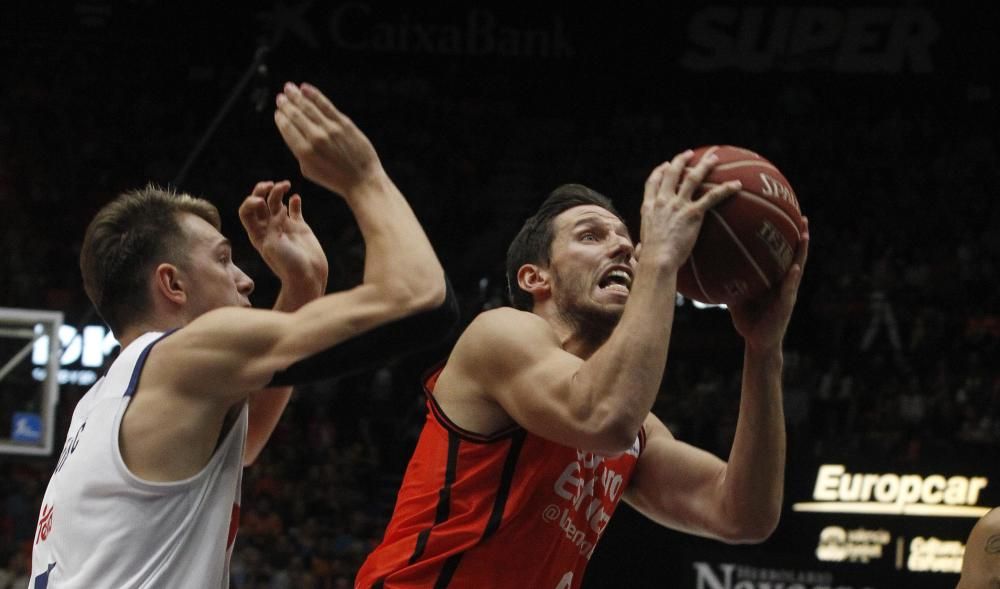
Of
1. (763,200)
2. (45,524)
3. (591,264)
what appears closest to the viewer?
(45,524)

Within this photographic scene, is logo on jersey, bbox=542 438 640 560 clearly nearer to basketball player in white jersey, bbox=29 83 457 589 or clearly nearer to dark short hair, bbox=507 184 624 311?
dark short hair, bbox=507 184 624 311

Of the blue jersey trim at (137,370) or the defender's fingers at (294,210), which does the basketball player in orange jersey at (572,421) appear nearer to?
the defender's fingers at (294,210)

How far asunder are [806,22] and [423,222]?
5.90 m

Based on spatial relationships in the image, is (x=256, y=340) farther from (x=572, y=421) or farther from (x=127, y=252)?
(x=572, y=421)

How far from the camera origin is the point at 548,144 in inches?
699

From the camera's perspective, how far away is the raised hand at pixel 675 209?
309 centimetres

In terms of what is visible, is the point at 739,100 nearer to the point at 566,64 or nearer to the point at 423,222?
the point at 566,64

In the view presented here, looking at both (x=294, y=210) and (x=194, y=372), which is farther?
(x=294, y=210)

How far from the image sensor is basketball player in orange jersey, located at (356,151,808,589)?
10.1 ft

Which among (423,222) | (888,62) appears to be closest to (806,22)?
(888,62)

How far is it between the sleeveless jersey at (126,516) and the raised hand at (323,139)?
53 centimetres

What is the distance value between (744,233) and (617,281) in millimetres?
607

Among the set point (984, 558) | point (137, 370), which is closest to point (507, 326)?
point (137, 370)

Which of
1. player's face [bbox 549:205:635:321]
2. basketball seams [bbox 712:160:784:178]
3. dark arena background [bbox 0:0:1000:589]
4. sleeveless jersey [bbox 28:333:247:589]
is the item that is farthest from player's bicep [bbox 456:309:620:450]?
dark arena background [bbox 0:0:1000:589]
